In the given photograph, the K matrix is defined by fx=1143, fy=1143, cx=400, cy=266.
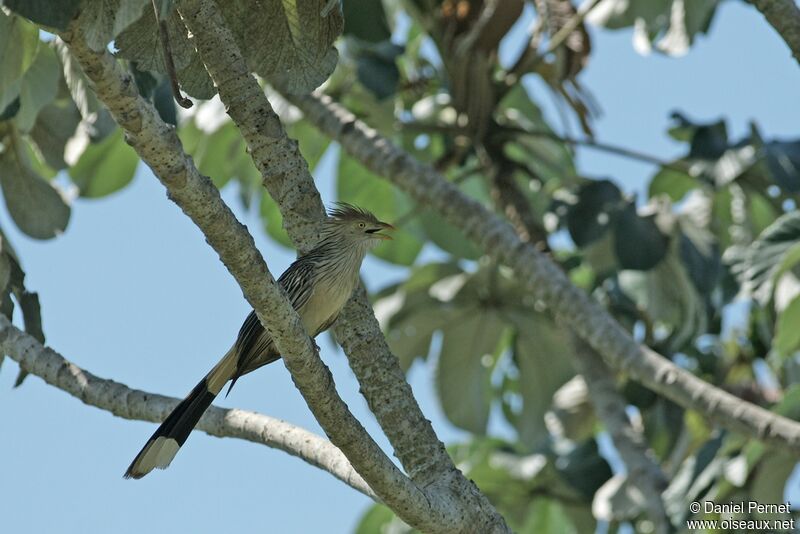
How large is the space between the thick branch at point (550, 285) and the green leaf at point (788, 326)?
1.14 feet

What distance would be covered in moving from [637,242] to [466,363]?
4.40ft

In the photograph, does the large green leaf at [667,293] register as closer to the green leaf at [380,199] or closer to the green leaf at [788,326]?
the green leaf at [788,326]

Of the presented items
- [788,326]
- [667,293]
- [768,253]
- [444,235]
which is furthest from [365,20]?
[444,235]

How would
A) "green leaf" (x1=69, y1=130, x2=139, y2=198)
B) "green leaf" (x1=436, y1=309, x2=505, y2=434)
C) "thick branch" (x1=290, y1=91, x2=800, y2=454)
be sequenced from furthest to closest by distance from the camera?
"green leaf" (x1=436, y1=309, x2=505, y2=434)
"green leaf" (x1=69, y1=130, x2=139, y2=198)
"thick branch" (x1=290, y1=91, x2=800, y2=454)

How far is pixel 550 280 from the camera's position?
476 cm

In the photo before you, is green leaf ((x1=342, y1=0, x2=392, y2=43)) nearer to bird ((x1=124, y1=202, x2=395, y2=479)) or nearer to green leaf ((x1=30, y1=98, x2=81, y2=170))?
bird ((x1=124, y1=202, x2=395, y2=479))

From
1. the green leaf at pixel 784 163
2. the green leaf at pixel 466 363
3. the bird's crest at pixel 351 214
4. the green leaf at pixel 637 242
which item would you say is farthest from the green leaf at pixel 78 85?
the green leaf at pixel 784 163

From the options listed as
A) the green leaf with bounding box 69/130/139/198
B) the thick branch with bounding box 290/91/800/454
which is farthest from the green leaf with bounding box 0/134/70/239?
the green leaf with bounding box 69/130/139/198

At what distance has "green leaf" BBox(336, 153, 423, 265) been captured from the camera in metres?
6.43

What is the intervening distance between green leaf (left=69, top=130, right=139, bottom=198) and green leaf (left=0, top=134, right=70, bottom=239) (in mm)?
1598

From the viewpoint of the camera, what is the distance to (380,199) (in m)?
6.59

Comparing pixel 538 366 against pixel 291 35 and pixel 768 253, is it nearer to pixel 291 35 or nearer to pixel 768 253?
pixel 768 253

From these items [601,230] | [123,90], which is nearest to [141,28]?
[123,90]

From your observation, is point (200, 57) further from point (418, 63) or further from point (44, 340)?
point (418, 63)
